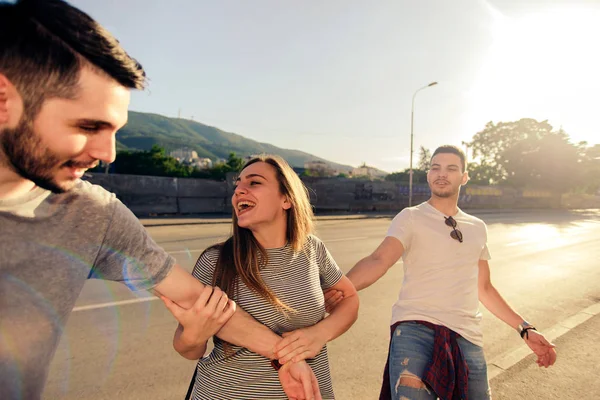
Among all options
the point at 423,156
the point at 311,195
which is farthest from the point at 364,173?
the point at 311,195

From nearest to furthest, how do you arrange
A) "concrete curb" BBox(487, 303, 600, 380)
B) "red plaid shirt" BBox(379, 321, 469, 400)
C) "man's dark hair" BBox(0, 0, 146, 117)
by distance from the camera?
"man's dark hair" BBox(0, 0, 146, 117), "red plaid shirt" BBox(379, 321, 469, 400), "concrete curb" BBox(487, 303, 600, 380)

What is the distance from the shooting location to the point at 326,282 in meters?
2.27

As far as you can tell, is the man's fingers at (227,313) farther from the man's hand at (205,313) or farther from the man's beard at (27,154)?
the man's beard at (27,154)

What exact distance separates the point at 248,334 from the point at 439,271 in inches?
61.0

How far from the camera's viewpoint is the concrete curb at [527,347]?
3.77 m

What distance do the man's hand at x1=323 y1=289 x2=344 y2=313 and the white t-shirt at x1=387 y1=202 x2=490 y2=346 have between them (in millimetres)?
541

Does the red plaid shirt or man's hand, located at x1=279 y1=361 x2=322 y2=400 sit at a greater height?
man's hand, located at x1=279 y1=361 x2=322 y2=400

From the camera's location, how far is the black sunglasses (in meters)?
2.73

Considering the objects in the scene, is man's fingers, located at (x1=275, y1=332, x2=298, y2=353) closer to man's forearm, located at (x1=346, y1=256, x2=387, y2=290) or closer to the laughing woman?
the laughing woman

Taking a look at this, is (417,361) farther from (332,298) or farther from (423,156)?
(423,156)

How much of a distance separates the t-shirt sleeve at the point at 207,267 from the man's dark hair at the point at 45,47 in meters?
1.19

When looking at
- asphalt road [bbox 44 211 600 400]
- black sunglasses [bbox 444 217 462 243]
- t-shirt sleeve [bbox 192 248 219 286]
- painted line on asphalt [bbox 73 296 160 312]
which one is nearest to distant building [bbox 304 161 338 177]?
asphalt road [bbox 44 211 600 400]

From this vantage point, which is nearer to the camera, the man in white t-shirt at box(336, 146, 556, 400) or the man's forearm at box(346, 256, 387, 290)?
the man in white t-shirt at box(336, 146, 556, 400)

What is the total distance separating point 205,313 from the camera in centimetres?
147
